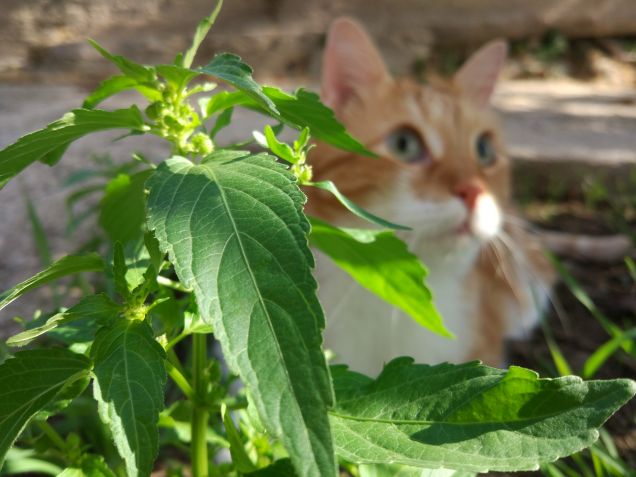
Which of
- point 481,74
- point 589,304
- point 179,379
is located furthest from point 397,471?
point 481,74

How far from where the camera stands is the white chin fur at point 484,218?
1315mm

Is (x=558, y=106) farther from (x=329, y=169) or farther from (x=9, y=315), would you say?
(x=9, y=315)

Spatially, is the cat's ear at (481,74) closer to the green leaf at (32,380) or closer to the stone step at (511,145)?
the stone step at (511,145)

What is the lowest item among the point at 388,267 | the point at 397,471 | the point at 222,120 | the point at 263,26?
the point at 397,471

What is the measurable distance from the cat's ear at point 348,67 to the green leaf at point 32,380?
1.04 metres

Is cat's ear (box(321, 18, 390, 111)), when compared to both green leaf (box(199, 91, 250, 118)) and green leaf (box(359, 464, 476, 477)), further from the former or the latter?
green leaf (box(359, 464, 476, 477))

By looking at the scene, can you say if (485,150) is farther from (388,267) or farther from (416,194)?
(388,267)

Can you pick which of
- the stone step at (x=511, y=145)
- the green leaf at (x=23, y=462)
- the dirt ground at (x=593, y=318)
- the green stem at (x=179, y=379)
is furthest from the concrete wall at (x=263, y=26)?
the green stem at (x=179, y=379)

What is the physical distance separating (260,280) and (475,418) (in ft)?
0.77

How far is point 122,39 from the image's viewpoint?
15.0 ft

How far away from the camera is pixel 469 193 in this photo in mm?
1321

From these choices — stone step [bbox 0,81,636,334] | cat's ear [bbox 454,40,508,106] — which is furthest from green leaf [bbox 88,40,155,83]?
cat's ear [bbox 454,40,508,106]

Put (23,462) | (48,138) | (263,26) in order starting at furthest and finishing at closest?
1. (263,26)
2. (23,462)
3. (48,138)

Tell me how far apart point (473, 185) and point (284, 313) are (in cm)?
95
